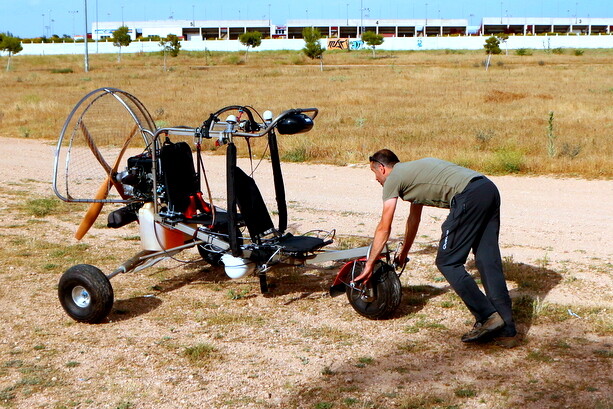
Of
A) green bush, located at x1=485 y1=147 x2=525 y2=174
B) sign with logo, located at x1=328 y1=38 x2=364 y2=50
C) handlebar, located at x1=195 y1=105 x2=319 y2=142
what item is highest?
sign with logo, located at x1=328 y1=38 x2=364 y2=50

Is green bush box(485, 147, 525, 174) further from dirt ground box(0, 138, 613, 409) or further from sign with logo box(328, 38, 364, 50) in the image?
sign with logo box(328, 38, 364, 50)

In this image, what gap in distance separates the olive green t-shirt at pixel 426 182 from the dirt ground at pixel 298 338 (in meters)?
1.09

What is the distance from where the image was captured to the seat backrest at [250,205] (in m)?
6.46

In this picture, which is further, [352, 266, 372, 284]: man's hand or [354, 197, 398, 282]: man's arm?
[352, 266, 372, 284]: man's hand

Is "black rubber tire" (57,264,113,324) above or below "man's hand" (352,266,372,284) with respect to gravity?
below

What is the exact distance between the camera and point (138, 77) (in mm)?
48875

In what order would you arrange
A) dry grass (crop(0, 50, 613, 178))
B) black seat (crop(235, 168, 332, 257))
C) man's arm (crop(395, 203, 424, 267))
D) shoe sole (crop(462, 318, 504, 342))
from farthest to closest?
1. dry grass (crop(0, 50, 613, 178))
2. black seat (crop(235, 168, 332, 257))
3. man's arm (crop(395, 203, 424, 267))
4. shoe sole (crop(462, 318, 504, 342))

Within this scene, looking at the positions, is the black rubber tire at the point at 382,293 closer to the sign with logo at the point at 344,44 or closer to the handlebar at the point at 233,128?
the handlebar at the point at 233,128

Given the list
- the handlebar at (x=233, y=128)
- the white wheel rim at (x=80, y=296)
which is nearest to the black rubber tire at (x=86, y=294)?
the white wheel rim at (x=80, y=296)

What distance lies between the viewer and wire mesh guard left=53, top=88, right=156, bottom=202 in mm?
7070

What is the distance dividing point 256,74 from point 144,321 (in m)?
44.4

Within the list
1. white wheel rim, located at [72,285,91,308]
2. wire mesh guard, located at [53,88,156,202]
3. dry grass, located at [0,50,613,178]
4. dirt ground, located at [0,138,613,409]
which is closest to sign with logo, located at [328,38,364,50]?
dry grass, located at [0,50,613,178]

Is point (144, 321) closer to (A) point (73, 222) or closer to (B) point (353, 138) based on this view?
(A) point (73, 222)

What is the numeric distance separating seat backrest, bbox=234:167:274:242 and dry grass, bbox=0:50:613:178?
8.10m
